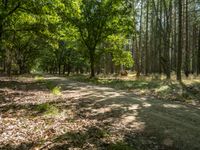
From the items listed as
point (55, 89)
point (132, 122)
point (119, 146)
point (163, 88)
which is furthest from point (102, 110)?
point (163, 88)

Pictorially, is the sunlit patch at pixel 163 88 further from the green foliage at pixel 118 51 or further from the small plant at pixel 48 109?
the green foliage at pixel 118 51

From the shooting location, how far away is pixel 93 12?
35781 millimetres

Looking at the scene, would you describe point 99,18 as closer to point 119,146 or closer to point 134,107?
point 134,107

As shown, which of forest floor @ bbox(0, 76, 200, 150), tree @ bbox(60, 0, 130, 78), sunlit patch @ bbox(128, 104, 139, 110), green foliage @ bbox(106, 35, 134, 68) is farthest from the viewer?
green foliage @ bbox(106, 35, 134, 68)

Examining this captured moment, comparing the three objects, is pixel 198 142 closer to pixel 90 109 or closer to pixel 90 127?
pixel 90 127

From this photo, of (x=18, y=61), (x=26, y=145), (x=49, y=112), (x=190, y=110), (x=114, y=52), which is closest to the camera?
(x=26, y=145)

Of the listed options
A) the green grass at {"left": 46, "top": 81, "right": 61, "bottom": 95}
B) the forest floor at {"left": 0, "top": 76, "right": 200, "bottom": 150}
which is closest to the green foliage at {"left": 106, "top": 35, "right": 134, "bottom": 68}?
the green grass at {"left": 46, "top": 81, "right": 61, "bottom": 95}

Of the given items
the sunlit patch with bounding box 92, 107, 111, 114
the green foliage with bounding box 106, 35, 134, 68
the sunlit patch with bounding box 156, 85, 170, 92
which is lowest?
the sunlit patch with bounding box 92, 107, 111, 114

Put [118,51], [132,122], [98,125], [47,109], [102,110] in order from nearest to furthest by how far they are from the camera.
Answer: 1. [98,125]
2. [132,122]
3. [102,110]
4. [47,109]
5. [118,51]

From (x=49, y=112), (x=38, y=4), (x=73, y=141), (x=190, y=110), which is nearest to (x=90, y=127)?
(x=73, y=141)

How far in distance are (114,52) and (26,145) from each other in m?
30.7

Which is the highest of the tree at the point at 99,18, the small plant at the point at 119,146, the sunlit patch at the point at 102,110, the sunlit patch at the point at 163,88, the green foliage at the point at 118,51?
the tree at the point at 99,18

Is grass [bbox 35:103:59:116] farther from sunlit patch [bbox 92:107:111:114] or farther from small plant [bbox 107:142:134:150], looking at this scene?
small plant [bbox 107:142:134:150]

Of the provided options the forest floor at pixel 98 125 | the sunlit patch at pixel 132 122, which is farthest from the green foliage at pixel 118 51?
the sunlit patch at pixel 132 122
